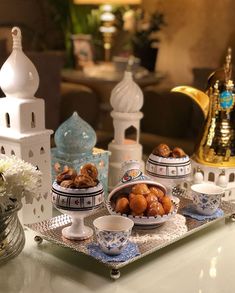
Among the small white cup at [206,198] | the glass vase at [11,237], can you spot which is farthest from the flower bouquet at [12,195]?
the small white cup at [206,198]

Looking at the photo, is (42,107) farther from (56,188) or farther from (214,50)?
(214,50)

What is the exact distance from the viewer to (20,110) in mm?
1034

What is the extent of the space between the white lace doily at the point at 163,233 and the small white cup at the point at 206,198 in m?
0.06

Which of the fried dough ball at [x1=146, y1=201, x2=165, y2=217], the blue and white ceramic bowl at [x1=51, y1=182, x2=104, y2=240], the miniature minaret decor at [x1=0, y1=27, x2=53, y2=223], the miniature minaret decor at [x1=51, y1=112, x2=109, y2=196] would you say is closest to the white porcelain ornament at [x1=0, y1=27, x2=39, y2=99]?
the miniature minaret decor at [x1=0, y1=27, x2=53, y2=223]

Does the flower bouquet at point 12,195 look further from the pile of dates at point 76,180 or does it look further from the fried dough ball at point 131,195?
the fried dough ball at point 131,195

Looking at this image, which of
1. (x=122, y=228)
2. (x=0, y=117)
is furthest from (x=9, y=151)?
(x=122, y=228)

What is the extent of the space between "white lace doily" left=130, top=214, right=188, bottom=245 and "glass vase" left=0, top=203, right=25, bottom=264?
0.21 m

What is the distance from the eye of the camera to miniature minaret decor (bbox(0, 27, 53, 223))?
1034mm

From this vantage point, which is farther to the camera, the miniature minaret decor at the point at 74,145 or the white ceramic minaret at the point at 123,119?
the white ceramic minaret at the point at 123,119

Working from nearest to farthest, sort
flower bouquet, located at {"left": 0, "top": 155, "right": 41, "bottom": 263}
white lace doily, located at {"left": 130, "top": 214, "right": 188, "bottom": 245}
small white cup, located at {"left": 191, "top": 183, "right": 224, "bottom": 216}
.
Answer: flower bouquet, located at {"left": 0, "top": 155, "right": 41, "bottom": 263} < white lace doily, located at {"left": 130, "top": 214, "right": 188, "bottom": 245} < small white cup, located at {"left": 191, "top": 183, "right": 224, "bottom": 216}

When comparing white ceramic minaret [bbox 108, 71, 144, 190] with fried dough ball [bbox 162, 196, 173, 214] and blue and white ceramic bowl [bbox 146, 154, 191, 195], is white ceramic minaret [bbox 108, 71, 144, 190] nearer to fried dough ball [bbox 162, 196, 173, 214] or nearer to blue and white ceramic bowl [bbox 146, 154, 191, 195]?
blue and white ceramic bowl [bbox 146, 154, 191, 195]

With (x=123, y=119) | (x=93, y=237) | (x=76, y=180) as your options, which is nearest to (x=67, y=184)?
(x=76, y=180)

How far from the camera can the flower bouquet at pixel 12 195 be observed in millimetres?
838

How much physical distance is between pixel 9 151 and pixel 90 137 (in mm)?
219
